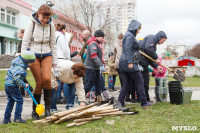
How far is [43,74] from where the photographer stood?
16.3 feet

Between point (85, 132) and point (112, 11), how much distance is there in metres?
26.8

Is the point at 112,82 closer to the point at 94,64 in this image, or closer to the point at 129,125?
the point at 94,64

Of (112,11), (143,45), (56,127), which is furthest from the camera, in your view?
(112,11)

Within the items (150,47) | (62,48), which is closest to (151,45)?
(150,47)

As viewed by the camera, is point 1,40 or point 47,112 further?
point 1,40

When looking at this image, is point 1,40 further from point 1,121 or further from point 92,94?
point 1,121

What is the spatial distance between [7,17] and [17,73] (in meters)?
30.7

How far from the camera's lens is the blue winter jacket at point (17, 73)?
4.52 metres

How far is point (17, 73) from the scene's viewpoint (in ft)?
14.8

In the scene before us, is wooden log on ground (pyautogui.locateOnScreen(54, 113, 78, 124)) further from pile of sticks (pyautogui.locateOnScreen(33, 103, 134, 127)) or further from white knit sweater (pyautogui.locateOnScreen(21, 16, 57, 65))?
white knit sweater (pyautogui.locateOnScreen(21, 16, 57, 65))

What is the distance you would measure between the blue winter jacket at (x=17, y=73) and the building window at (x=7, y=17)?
2941 cm

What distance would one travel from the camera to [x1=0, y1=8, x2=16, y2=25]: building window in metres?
32.0

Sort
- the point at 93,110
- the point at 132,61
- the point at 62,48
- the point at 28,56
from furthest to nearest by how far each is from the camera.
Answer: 1. the point at 62,48
2. the point at 132,61
3. the point at 93,110
4. the point at 28,56

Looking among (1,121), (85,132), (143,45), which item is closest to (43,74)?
(1,121)
